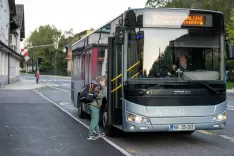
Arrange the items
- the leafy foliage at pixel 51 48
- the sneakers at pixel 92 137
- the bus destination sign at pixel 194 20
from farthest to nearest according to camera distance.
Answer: the leafy foliage at pixel 51 48
the sneakers at pixel 92 137
the bus destination sign at pixel 194 20

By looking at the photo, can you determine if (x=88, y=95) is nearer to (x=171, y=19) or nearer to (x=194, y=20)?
(x=171, y=19)

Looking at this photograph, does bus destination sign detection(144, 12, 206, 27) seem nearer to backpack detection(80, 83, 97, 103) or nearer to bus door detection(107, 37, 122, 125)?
bus door detection(107, 37, 122, 125)

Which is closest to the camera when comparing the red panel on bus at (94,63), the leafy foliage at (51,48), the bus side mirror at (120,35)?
the bus side mirror at (120,35)

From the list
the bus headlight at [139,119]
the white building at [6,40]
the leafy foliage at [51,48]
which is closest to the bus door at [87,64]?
the bus headlight at [139,119]

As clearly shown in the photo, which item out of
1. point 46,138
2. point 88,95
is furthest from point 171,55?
point 46,138

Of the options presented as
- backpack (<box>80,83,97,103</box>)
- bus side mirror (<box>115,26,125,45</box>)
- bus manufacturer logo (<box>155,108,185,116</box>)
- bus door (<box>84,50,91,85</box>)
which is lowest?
bus manufacturer logo (<box>155,108,185,116</box>)

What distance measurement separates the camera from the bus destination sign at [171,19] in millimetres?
8352

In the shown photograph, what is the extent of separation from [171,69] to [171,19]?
107cm

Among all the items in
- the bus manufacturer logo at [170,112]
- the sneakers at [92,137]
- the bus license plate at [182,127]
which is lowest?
the sneakers at [92,137]

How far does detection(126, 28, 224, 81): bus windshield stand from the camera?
26.9 feet

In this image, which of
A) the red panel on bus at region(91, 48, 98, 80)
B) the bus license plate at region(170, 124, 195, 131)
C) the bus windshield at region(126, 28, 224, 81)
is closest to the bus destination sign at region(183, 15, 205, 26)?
the bus windshield at region(126, 28, 224, 81)

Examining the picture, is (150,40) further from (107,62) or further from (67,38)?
(67,38)

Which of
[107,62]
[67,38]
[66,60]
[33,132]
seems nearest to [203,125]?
[107,62]

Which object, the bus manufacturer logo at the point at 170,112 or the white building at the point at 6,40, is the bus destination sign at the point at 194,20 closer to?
the bus manufacturer logo at the point at 170,112
